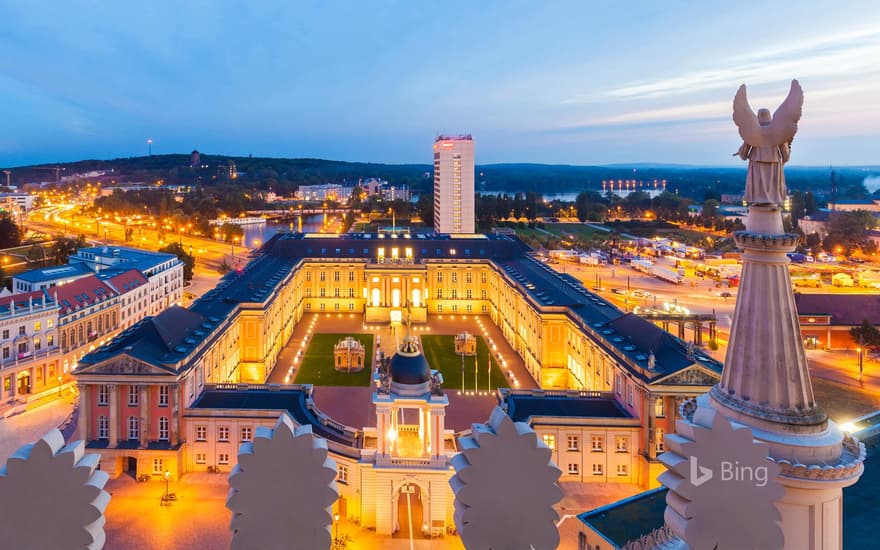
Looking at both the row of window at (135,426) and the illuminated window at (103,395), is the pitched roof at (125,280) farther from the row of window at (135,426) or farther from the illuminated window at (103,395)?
the row of window at (135,426)

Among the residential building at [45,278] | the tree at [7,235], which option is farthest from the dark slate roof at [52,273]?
the tree at [7,235]

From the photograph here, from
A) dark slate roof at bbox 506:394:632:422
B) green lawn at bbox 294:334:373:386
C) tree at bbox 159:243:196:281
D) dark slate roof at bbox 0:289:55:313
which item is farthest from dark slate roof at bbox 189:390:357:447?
tree at bbox 159:243:196:281

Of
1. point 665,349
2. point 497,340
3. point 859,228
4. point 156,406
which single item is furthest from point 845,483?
point 859,228

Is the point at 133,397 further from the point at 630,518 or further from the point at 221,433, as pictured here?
the point at 630,518

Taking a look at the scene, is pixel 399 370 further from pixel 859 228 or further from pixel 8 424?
pixel 859 228

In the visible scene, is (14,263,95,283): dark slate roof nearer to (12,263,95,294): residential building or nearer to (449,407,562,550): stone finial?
(12,263,95,294): residential building

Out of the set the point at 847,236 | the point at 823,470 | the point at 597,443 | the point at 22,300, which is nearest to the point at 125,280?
the point at 22,300
